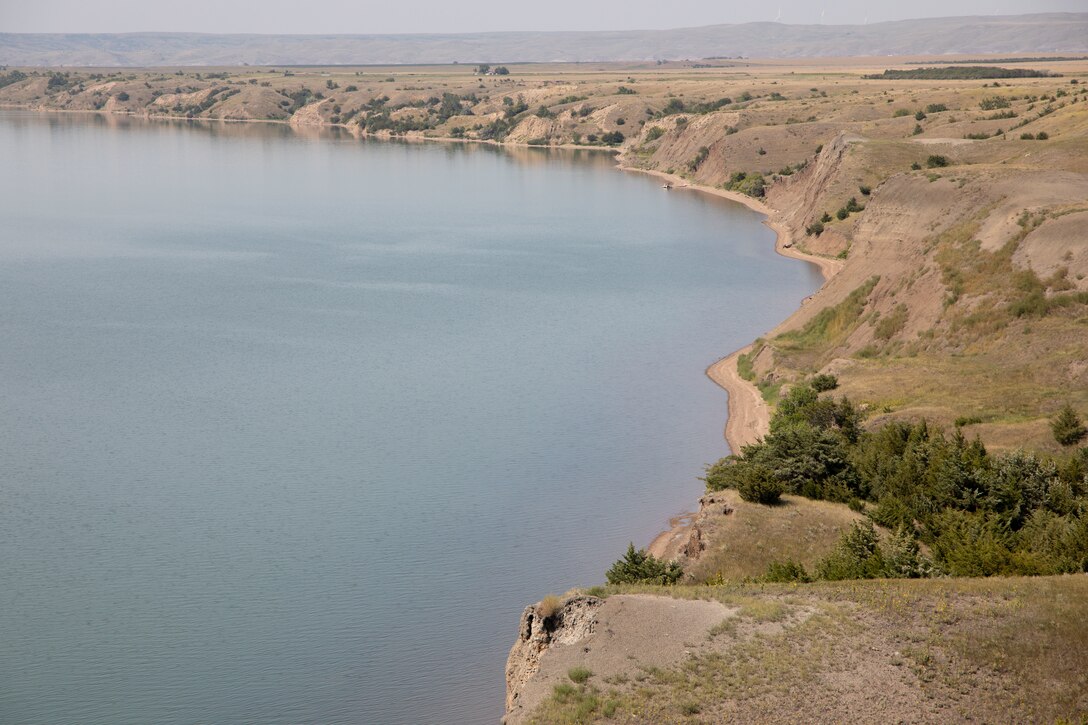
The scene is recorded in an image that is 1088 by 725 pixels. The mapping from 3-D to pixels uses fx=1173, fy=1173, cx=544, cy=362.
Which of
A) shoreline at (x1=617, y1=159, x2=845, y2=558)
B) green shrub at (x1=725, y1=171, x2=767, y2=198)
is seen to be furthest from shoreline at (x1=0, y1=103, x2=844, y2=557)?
green shrub at (x1=725, y1=171, x2=767, y2=198)

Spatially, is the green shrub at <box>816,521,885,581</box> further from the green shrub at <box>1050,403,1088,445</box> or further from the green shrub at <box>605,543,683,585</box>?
the green shrub at <box>1050,403,1088,445</box>

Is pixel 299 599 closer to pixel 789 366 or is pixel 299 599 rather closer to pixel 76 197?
pixel 789 366

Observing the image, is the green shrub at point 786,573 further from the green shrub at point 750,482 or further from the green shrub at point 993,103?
the green shrub at point 993,103

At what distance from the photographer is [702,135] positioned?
384 feet

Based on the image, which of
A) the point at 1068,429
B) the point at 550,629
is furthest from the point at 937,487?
the point at 550,629

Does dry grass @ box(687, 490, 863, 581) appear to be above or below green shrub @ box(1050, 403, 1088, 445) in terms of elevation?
below

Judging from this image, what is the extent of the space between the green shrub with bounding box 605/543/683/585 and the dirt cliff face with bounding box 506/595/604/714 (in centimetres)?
303

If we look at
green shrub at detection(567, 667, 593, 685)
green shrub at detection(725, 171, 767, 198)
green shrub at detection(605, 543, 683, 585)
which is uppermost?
green shrub at detection(725, 171, 767, 198)

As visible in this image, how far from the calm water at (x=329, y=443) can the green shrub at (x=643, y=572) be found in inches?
130

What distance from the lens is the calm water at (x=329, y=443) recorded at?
24.7 metres

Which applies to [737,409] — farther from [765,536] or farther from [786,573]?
[786,573]

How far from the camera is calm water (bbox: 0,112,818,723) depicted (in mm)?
24703

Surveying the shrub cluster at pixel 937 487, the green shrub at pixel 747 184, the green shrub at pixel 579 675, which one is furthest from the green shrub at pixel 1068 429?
the green shrub at pixel 747 184

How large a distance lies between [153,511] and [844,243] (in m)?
48.7
